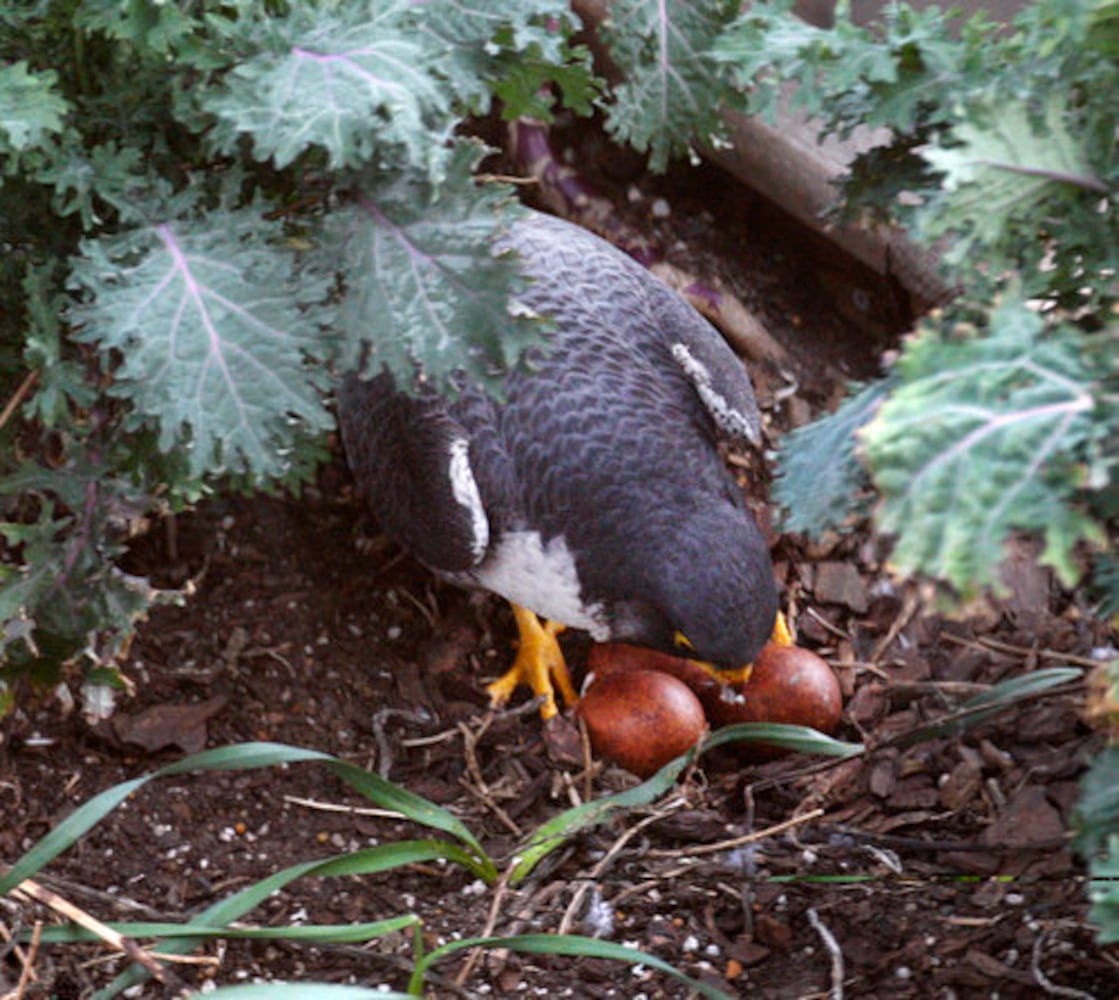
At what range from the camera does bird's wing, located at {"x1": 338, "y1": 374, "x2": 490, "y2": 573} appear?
2359 millimetres

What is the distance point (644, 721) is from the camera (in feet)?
7.87

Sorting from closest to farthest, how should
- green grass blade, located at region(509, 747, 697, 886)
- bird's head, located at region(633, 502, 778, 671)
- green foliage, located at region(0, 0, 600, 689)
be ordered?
1. green foliage, located at region(0, 0, 600, 689)
2. green grass blade, located at region(509, 747, 697, 886)
3. bird's head, located at region(633, 502, 778, 671)

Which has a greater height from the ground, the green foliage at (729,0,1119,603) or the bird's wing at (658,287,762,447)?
the green foliage at (729,0,1119,603)

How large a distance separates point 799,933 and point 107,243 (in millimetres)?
1206

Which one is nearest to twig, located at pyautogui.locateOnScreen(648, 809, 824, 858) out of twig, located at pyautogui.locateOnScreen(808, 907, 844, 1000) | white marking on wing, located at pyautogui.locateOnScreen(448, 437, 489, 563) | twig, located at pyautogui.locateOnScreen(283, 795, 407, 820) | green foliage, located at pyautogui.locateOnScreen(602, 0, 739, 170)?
twig, located at pyautogui.locateOnScreen(808, 907, 844, 1000)

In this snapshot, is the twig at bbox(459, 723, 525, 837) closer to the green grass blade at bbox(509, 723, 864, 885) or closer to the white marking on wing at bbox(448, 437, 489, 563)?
the green grass blade at bbox(509, 723, 864, 885)

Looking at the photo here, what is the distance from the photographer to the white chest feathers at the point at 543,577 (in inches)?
93.8

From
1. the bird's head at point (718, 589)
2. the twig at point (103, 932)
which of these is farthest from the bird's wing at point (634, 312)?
the twig at point (103, 932)

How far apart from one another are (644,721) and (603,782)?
4.8 inches

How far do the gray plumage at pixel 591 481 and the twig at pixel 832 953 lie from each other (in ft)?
1.48

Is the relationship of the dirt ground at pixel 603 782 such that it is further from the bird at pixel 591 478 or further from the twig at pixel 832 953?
the bird at pixel 591 478

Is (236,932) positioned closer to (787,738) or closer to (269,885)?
(269,885)

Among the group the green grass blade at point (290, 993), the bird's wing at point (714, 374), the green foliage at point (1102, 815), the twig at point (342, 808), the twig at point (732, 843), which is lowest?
the twig at point (342, 808)

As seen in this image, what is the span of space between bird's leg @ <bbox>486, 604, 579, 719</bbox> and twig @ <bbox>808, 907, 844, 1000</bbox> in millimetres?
729
